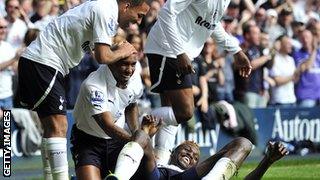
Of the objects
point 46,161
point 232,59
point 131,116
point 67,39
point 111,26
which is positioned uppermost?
point 111,26

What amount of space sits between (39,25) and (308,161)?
4.74 m

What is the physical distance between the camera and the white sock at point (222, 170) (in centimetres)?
907

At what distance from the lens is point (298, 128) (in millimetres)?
17906

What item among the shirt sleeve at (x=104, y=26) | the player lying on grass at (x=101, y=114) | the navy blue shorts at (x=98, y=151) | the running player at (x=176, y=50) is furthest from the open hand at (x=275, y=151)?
the running player at (x=176, y=50)

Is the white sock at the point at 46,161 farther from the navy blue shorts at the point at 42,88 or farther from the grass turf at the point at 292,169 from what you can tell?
the grass turf at the point at 292,169

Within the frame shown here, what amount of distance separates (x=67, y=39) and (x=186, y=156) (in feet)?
5.23

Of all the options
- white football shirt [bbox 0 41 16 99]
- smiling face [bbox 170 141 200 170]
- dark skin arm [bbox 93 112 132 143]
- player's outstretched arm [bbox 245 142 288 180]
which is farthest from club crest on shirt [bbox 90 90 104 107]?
white football shirt [bbox 0 41 16 99]

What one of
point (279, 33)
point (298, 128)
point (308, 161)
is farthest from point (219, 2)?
point (279, 33)

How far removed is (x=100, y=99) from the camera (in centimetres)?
934

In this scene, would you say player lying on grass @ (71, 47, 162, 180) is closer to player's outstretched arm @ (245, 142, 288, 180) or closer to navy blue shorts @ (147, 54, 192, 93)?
player's outstretched arm @ (245, 142, 288, 180)

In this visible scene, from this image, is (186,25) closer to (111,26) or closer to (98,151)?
(111,26)

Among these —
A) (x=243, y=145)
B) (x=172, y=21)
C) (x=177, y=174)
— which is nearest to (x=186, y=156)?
(x=177, y=174)

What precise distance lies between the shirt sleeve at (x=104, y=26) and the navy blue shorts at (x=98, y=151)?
95 cm

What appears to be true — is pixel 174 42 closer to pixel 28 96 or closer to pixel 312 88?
pixel 28 96
